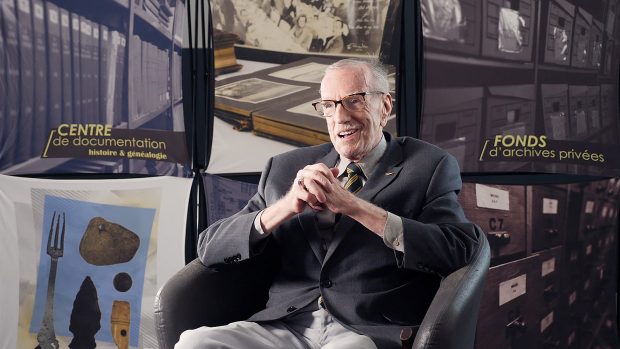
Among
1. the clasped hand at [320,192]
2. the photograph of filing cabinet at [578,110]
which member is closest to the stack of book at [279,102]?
the photograph of filing cabinet at [578,110]

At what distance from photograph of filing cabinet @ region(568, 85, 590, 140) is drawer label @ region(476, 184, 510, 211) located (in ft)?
1.28

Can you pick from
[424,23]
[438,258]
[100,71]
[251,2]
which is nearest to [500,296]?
[424,23]

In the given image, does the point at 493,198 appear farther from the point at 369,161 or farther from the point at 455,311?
the point at 455,311

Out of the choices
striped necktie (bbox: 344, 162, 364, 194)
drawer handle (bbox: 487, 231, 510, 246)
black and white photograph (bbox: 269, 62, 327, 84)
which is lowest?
drawer handle (bbox: 487, 231, 510, 246)

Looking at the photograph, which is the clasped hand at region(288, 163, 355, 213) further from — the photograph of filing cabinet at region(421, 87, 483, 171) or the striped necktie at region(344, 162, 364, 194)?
the photograph of filing cabinet at region(421, 87, 483, 171)

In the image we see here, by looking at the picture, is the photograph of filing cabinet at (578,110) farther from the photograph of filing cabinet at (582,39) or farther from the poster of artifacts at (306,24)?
the poster of artifacts at (306,24)

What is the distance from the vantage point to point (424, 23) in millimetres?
3551

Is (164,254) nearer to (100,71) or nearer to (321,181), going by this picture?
(100,71)

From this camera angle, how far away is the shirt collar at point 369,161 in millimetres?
2492

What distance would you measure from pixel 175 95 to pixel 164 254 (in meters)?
0.73

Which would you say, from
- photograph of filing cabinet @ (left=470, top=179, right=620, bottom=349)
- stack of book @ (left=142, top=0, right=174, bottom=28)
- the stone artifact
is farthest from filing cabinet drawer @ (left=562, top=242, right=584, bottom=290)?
stack of book @ (left=142, top=0, right=174, bottom=28)

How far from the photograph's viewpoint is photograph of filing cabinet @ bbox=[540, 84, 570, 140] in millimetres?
3479

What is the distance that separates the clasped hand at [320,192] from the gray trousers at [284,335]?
0.32 meters

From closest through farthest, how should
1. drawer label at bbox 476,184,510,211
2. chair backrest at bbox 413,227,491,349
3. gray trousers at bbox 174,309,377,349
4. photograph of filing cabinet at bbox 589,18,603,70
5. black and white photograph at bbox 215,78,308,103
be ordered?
chair backrest at bbox 413,227,491,349
gray trousers at bbox 174,309,377,349
photograph of filing cabinet at bbox 589,18,603,70
drawer label at bbox 476,184,510,211
black and white photograph at bbox 215,78,308,103
